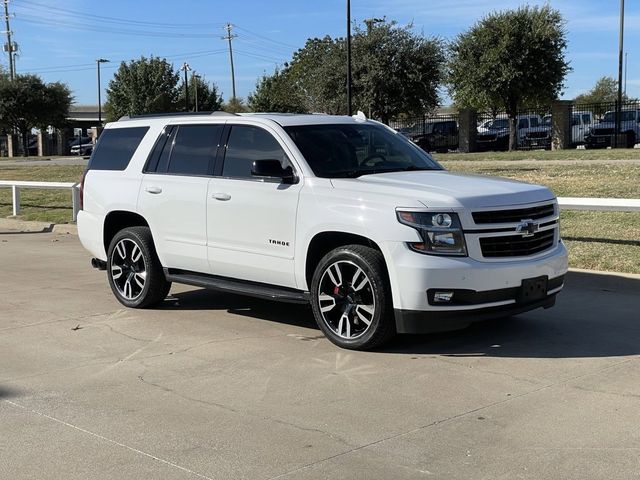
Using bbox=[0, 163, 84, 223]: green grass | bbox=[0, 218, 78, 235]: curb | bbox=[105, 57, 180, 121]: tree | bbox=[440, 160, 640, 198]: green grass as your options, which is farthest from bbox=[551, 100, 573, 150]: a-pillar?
bbox=[105, 57, 180, 121]: tree

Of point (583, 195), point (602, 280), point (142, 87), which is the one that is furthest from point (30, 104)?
point (602, 280)

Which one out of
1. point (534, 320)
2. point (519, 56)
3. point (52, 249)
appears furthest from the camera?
point (519, 56)

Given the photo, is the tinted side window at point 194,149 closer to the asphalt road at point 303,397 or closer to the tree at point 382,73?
the asphalt road at point 303,397

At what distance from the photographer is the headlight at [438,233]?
5961mm

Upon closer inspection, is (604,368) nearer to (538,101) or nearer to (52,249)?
(52,249)

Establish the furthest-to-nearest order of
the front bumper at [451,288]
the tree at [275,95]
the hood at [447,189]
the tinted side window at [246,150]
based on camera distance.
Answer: the tree at [275,95]
the tinted side window at [246,150]
the hood at [447,189]
the front bumper at [451,288]

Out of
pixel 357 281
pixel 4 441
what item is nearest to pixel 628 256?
pixel 357 281

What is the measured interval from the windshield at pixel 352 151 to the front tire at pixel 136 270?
2.01 meters

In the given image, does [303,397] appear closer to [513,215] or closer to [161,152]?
[513,215]

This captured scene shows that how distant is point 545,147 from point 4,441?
120 ft

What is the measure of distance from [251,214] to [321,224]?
0.82m

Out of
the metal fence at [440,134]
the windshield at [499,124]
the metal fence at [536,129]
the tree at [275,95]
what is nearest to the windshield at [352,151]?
the metal fence at [536,129]

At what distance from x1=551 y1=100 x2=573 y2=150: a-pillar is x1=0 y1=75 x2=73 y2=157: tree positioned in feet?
148

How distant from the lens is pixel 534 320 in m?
7.52
